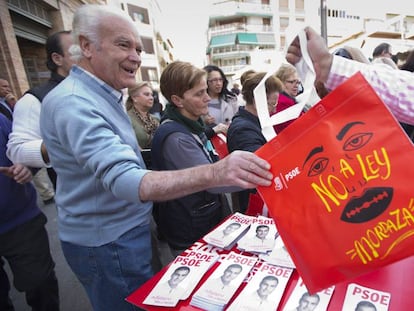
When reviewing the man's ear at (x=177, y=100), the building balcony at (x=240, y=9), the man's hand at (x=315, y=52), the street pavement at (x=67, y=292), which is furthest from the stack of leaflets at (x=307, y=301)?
the building balcony at (x=240, y=9)

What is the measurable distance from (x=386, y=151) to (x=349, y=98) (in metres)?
0.14

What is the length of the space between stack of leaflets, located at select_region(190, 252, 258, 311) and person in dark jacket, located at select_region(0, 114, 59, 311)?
1.15 m

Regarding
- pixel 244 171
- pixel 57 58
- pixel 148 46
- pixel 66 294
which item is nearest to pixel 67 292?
pixel 66 294

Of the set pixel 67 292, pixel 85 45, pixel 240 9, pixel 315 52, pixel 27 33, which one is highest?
pixel 240 9

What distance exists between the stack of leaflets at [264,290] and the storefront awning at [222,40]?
34771 millimetres

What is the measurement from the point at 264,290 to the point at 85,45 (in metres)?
1.14

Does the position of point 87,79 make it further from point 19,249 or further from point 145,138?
point 145,138

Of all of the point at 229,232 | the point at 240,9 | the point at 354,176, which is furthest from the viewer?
the point at 240,9

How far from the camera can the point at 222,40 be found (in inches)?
1297

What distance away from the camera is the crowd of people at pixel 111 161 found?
812 mm

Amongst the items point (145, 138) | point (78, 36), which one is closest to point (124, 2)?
point (145, 138)

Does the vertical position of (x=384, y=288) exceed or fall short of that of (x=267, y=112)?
it falls short

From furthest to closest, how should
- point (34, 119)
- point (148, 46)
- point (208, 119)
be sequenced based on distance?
1. point (148, 46)
2. point (208, 119)
3. point (34, 119)

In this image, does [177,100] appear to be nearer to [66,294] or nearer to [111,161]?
[111,161]
